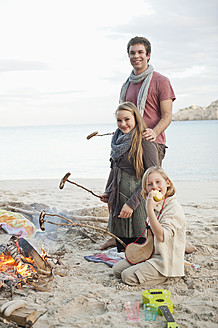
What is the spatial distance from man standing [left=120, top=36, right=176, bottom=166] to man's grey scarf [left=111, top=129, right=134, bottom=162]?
366 millimetres

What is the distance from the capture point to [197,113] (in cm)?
6738

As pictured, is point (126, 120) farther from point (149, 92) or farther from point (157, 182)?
point (157, 182)

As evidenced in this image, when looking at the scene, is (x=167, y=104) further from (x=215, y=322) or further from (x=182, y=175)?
(x=182, y=175)

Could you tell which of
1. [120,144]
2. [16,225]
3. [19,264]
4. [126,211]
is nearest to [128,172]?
[120,144]

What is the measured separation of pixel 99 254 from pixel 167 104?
1.73m

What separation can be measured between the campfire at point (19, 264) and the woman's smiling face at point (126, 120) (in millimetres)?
1419

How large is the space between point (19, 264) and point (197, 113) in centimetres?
6701

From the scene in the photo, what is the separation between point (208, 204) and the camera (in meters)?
6.53

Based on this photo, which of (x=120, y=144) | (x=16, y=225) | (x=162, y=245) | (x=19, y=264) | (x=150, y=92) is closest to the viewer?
(x=162, y=245)

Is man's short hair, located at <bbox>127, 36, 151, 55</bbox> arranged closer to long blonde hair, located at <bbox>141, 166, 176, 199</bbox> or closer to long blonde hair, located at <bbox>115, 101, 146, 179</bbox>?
long blonde hair, located at <bbox>115, 101, 146, 179</bbox>

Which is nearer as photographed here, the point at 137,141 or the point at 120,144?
the point at 137,141

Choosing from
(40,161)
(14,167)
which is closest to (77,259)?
(14,167)

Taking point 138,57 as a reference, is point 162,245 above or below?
below

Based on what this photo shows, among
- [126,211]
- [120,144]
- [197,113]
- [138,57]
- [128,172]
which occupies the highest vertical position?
[138,57]
